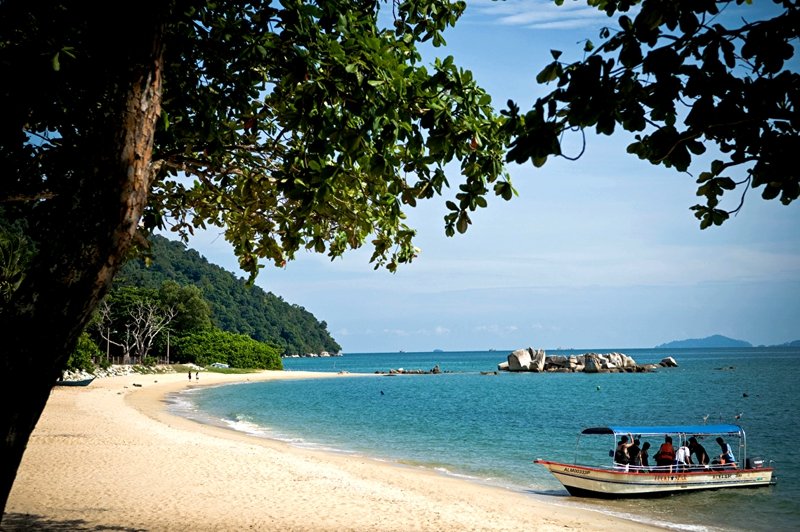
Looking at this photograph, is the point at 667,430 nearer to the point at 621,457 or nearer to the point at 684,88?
the point at 621,457

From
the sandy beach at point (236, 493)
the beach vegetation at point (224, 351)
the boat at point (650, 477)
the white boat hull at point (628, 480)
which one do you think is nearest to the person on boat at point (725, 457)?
the boat at point (650, 477)

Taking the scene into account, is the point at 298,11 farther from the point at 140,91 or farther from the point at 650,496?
the point at 650,496

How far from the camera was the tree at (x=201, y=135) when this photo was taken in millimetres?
3402

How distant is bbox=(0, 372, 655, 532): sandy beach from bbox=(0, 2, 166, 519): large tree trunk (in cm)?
800

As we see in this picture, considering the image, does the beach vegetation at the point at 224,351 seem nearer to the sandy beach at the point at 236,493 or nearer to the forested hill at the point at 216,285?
the forested hill at the point at 216,285

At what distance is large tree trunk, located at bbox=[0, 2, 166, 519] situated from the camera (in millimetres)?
3258

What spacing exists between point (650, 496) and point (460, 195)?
1667 cm

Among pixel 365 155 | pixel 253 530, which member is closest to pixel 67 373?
pixel 253 530

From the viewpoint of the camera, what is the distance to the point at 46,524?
998cm

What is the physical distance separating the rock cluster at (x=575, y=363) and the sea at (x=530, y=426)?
120 feet

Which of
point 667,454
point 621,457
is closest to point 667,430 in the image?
point 667,454

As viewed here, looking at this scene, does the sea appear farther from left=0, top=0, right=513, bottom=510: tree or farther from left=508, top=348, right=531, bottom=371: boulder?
left=508, top=348, right=531, bottom=371: boulder

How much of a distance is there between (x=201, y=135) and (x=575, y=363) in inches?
4392

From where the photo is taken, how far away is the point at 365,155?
189 inches
